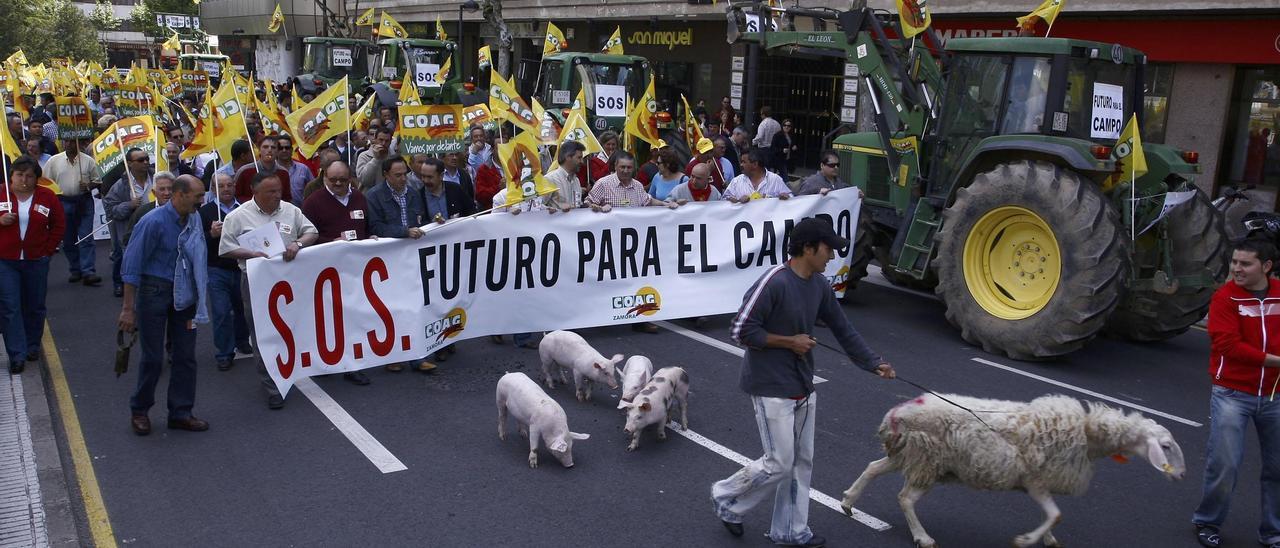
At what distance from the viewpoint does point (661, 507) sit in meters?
5.85

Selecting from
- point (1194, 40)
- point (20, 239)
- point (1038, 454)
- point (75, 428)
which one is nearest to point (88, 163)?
point (20, 239)

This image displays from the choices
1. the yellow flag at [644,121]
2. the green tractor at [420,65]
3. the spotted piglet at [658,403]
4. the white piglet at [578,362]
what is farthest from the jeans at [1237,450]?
the green tractor at [420,65]

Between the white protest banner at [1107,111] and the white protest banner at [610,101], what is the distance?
934cm

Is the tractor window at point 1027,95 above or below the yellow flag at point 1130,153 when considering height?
above

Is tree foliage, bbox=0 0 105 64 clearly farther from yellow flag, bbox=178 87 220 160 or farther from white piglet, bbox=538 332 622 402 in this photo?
white piglet, bbox=538 332 622 402

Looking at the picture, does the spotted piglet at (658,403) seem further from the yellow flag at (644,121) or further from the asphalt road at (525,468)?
the yellow flag at (644,121)

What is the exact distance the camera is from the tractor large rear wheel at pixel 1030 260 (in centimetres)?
834

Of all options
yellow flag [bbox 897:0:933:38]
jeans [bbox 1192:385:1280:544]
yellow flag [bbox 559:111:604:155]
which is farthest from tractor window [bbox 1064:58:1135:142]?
yellow flag [bbox 559:111:604:155]

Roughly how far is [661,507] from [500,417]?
1479 millimetres

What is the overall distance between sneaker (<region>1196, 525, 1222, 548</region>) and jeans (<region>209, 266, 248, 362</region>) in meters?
7.16

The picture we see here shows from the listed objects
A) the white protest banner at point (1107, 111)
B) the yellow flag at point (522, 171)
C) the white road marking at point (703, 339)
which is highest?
the white protest banner at point (1107, 111)

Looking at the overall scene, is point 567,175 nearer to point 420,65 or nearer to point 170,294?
point 170,294

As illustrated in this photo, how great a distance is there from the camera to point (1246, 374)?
17.2 feet

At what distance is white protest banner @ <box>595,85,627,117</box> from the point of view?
17.4 m
